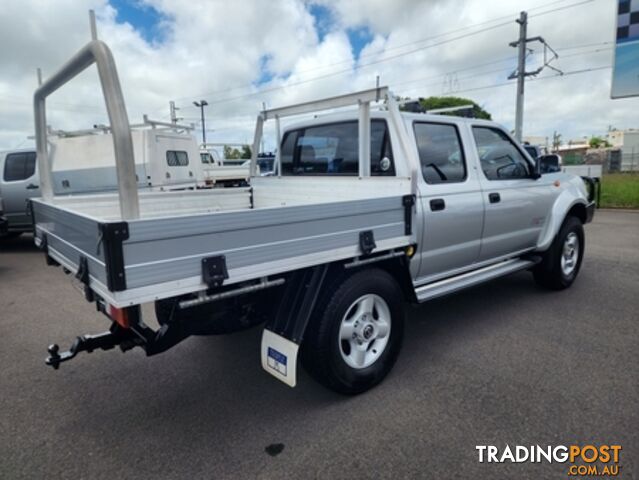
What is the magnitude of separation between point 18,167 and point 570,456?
10.1m

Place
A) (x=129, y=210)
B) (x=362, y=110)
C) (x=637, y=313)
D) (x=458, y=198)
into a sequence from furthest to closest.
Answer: (x=637, y=313) → (x=458, y=198) → (x=362, y=110) → (x=129, y=210)

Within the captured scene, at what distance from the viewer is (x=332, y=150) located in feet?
13.2

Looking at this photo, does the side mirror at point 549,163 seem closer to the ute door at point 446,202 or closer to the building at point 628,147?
the ute door at point 446,202

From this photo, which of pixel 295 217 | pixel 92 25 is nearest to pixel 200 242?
pixel 295 217

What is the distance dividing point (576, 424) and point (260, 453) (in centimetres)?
189

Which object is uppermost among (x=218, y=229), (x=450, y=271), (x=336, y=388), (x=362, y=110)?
(x=362, y=110)

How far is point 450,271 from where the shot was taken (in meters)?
3.89

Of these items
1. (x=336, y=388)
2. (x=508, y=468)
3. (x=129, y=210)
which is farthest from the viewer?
(x=336, y=388)

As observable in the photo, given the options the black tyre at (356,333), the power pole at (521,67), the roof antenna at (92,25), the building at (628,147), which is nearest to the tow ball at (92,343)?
the black tyre at (356,333)

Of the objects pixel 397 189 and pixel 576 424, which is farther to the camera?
pixel 397 189

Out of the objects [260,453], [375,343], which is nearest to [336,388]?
[375,343]

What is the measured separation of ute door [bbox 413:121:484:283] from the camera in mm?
3467

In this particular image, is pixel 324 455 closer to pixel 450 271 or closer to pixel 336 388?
pixel 336 388

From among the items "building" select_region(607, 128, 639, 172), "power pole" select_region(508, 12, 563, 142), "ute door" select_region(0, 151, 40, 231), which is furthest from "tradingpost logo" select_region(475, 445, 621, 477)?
"building" select_region(607, 128, 639, 172)
